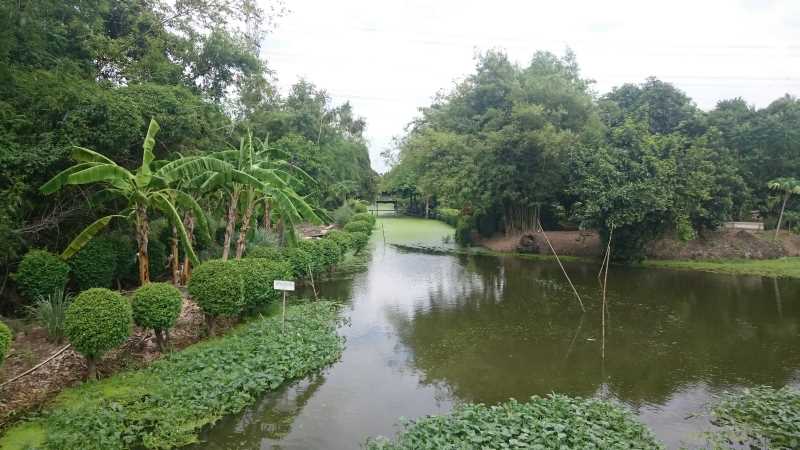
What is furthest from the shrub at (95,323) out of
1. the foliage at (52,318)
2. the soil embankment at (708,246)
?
the soil embankment at (708,246)

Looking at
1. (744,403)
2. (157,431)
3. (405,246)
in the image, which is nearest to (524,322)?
(744,403)

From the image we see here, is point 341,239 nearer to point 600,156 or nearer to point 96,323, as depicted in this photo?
point 600,156

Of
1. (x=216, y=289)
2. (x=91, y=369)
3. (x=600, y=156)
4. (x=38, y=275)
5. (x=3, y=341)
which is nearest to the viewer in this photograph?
(x=3, y=341)

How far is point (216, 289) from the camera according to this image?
9.08 meters

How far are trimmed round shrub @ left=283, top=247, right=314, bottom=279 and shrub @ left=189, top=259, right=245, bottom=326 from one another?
364cm

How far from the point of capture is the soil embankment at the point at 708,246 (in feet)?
68.5

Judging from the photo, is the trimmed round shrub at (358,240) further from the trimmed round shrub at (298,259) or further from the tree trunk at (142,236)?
the tree trunk at (142,236)

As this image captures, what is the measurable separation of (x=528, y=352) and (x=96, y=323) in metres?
7.84

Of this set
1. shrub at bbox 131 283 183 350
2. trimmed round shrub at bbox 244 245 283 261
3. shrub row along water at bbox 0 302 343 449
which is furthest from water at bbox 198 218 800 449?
trimmed round shrub at bbox 244 245 283 261

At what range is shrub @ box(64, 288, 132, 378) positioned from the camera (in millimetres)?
6758

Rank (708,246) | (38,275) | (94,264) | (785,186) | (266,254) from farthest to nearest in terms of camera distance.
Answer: (785,186) < (708,246) < (266,254) < (94,264) < (38,275)

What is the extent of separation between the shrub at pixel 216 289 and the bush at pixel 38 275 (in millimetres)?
2390

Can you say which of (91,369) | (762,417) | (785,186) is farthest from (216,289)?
(785,186)

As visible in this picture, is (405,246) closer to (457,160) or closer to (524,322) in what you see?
(457,160)
